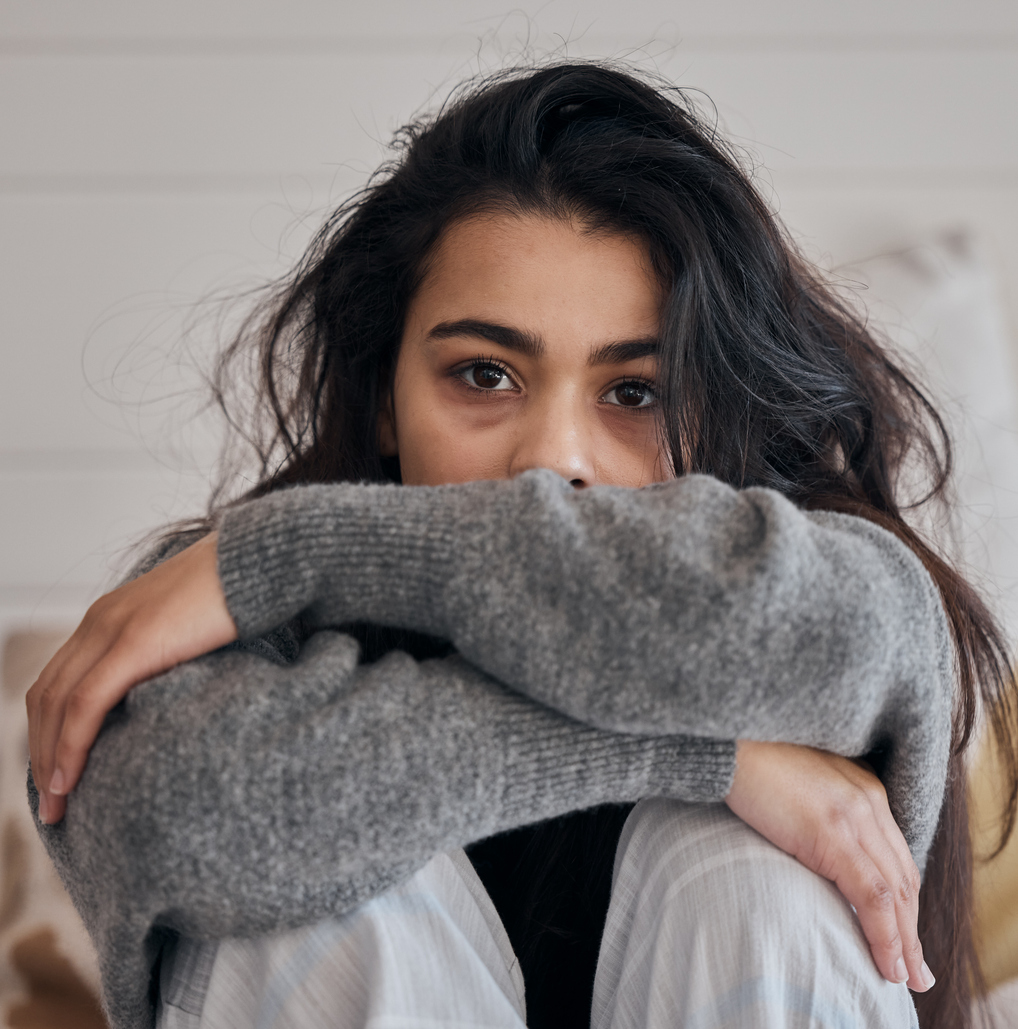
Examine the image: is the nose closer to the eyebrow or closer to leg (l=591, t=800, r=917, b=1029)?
the eyebrow

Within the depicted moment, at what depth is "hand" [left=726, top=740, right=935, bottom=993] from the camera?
0.66 metres

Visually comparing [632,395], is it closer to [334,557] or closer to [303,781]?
[334,557]

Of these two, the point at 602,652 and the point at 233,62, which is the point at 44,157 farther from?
the point at 602,652

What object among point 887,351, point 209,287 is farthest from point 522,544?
point 209,287

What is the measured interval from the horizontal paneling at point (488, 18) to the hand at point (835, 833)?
1.44 meters

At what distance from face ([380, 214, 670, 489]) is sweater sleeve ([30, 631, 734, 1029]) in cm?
29

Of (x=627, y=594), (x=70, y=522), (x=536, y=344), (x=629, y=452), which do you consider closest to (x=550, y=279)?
(x=536, y=344)

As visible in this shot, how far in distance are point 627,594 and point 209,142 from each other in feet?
4.78

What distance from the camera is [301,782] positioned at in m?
0.56

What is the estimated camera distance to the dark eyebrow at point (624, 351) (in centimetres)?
87

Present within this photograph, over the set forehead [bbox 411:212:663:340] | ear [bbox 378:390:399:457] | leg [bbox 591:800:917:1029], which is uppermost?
forehead [bbox 411:212:663:340]

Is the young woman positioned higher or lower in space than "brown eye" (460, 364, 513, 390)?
lower

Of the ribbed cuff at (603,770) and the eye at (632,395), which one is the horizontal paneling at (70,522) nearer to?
the eye at (632,395)

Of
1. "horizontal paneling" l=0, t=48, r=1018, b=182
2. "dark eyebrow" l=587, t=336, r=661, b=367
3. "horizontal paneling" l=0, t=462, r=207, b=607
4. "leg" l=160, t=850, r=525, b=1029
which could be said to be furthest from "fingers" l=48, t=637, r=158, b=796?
"horizontal paneling" l=0, t=48, r=1018, b=182
